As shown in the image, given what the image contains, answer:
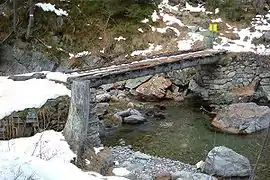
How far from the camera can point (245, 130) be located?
1573 centimetres

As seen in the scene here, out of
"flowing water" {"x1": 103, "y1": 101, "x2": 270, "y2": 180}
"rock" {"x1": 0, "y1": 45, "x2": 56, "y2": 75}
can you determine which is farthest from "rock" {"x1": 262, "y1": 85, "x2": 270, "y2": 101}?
"rock" {"x1": 0, "y1": 45, "x2": 56, "y2": 75}

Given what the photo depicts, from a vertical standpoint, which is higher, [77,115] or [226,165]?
[77,115]

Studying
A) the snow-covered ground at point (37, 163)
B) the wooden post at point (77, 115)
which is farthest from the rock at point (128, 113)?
the snow-covered ground at point (37, 163)

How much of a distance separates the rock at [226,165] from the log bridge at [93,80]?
2916mm

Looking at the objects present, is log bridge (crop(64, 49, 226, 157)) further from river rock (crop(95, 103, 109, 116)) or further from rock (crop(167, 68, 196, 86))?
rock (crop(167, 68, 196, 86))

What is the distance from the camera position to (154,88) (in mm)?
19578

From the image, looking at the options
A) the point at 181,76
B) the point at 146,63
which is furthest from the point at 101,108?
the point at 181,76

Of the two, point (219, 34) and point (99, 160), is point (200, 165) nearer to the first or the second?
point (99, 160)

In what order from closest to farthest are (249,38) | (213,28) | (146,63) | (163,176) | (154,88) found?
(163,176), (146,63), (154,88), (213,28), (249,38)

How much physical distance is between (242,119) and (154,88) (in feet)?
14.9

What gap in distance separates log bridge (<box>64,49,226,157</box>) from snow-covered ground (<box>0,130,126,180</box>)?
1.88 feet

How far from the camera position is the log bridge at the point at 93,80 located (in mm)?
11367

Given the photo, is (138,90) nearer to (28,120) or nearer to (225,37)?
(225,37)

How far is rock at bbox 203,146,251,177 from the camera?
12047 millimetres
